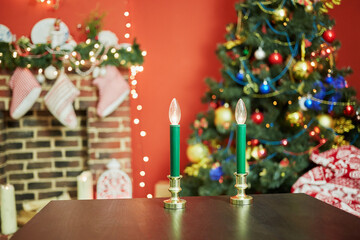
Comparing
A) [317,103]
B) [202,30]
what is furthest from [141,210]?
[202,30]

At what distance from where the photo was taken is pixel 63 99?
2576 millimetres

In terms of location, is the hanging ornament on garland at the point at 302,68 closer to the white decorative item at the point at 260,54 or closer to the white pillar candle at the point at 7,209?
the white decorative item at the point at 260,54

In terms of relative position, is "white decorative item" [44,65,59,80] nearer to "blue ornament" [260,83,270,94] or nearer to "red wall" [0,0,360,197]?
"red wall" [0,0,360,197]

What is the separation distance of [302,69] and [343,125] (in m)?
0.40

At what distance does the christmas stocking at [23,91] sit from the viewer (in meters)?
2.56

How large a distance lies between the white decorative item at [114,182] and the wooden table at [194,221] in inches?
Result: 63.2

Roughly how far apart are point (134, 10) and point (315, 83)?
Result: 1.39 m

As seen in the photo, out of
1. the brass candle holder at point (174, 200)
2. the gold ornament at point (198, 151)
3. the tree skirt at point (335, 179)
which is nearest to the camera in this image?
the brass candle holder at point (174, 200)

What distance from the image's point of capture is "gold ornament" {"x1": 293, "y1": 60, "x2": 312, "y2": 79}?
2266 mm

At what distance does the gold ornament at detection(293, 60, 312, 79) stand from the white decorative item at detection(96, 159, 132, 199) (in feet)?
4.09

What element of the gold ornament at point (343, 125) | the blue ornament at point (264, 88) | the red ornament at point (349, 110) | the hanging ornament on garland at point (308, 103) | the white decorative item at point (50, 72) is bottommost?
the gold ornament at point (343, 125)

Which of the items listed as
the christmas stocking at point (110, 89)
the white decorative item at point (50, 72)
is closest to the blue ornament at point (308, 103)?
the christmas stocking at point (110, 89)

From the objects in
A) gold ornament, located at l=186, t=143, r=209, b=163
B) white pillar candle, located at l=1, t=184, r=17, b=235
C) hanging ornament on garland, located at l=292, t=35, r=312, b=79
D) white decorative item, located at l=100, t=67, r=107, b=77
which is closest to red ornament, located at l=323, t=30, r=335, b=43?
hanging ornament on garland, located at l=292, t=35, r=312, b=79

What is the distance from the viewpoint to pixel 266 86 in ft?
7.45
